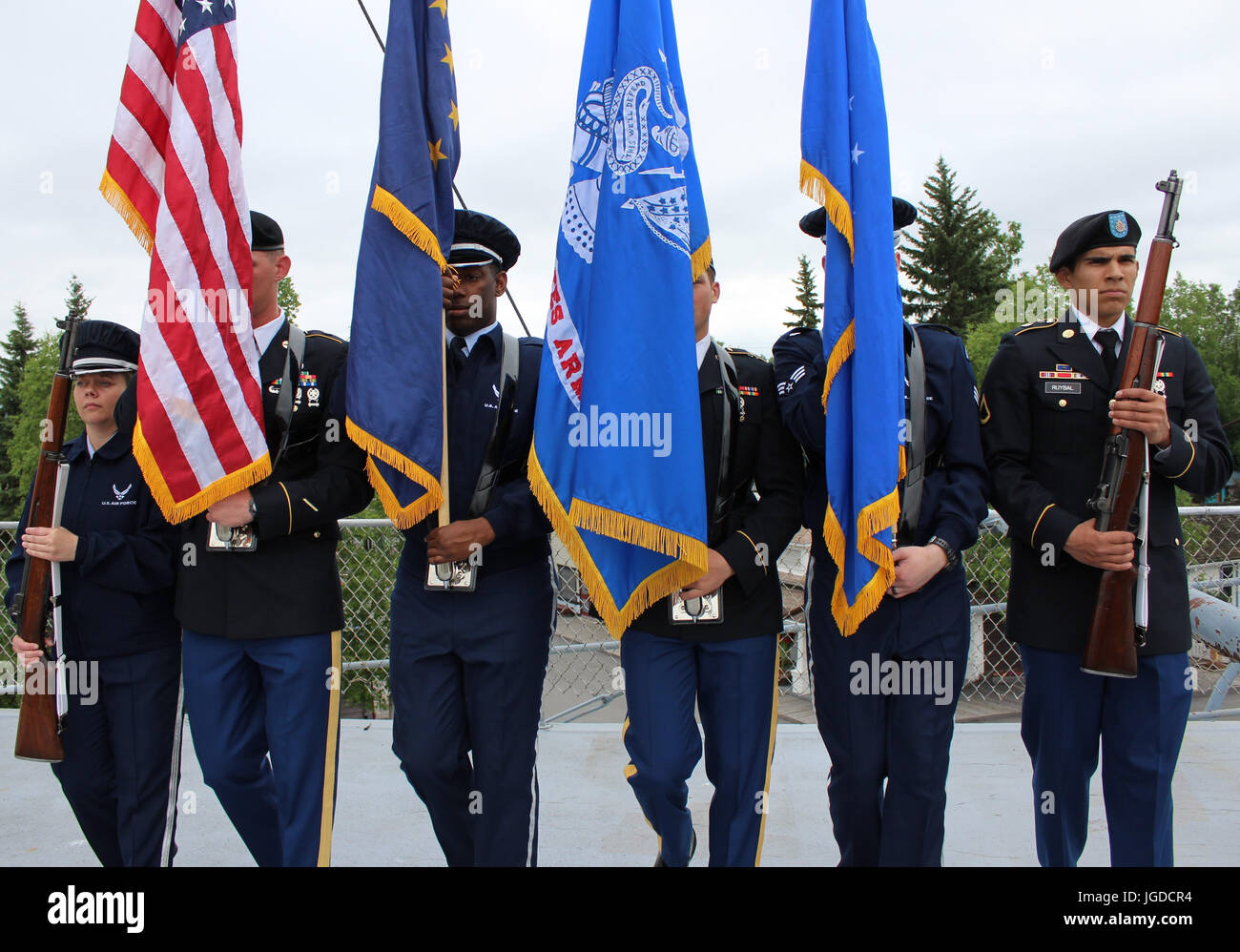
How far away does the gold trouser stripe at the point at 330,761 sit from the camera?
Result: 11.9ft

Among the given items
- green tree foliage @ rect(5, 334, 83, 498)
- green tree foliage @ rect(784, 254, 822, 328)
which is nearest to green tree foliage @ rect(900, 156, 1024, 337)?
green tree foliage @ rect(784, 254, 822, 328)

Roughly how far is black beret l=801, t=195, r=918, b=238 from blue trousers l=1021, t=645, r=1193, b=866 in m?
1.74

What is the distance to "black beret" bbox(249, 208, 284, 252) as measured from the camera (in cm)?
393

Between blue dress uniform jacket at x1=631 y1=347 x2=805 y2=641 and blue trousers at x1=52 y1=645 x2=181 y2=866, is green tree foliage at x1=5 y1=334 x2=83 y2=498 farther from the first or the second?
blue dress uniform jacket at x1=631 y1=347 x2=805 y2=641

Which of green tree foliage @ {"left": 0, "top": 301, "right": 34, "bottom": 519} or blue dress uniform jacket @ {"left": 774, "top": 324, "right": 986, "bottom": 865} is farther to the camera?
green tree foliage @ {"left": 0, "top": 301, "right": 34, "bottom": 519}

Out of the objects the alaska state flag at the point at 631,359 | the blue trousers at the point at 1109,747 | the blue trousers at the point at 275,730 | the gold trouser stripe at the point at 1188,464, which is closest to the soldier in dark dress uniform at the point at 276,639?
the blue trousers at the point at 275,730

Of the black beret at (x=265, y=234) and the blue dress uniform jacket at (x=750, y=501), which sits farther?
the black beret at (x=265, y=234)

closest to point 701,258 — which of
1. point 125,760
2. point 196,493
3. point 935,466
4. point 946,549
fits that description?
point 935,466

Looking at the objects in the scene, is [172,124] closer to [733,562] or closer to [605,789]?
[733,562]

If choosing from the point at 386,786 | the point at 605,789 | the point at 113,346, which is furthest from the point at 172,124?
the point at 605,789

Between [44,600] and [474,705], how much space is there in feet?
5.77

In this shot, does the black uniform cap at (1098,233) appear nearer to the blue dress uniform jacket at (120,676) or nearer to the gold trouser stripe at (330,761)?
the gold trouser stripe at (330,761)

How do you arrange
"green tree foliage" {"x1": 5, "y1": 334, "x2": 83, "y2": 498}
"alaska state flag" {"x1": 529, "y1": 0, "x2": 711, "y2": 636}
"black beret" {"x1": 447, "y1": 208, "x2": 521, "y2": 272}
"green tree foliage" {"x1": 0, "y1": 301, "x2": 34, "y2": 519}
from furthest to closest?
"green tree foliage" {"x1": 0, "y1": 301, "x2": 34, "y2": 519} → "green tree foliage" {"x1": 5, "y1": 334, "x2": 83, "y2": 498} → "black beret" {"x1": 447, "y1": 208, "x2": 521, "y2": 272} → "alaska state flag" {"x1": 529, "y1": 0, "x2": 711, "y2": 636}

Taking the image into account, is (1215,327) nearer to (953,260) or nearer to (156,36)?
(953,260)
